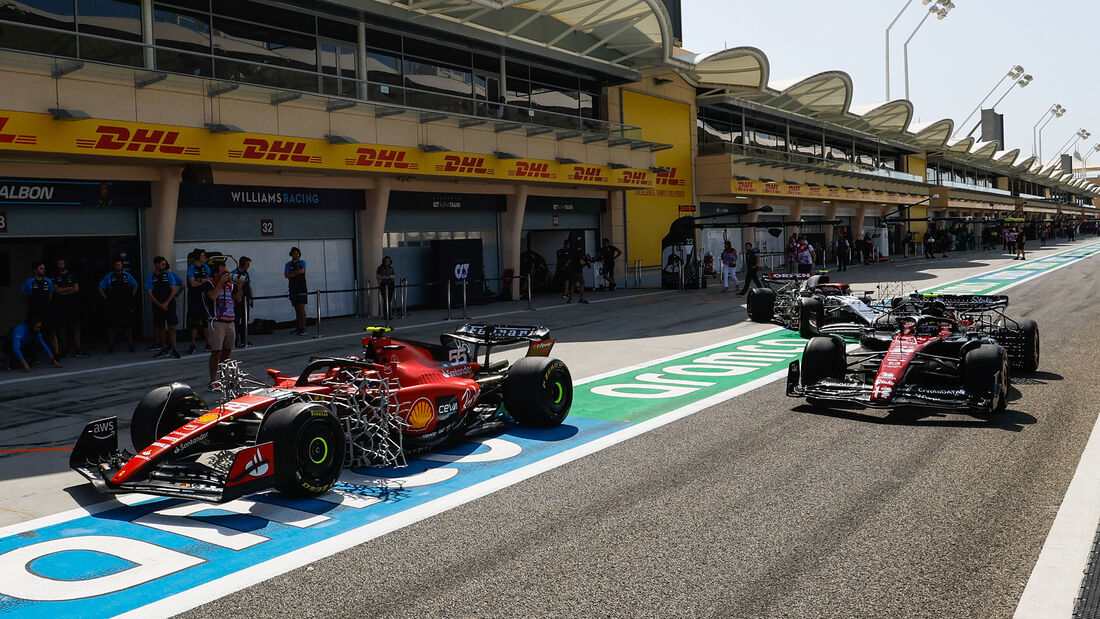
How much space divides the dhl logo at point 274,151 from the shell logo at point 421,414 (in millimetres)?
12585

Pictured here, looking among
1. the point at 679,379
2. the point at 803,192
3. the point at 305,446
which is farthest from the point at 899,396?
the point at 803,192

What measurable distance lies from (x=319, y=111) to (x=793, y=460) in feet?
52.5

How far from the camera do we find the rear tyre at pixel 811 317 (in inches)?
659

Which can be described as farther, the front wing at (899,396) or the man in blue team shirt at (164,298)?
the man in blue team shirt at (164,298)

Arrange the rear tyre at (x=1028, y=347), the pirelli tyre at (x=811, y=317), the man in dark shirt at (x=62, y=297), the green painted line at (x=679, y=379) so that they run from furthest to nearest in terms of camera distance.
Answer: the pirelli tyre at (x=811, y=317)
the man in dark shirt at (x=62, y=297)
the rear tyre at (x=1028, y=347)
the green painted line at (x=679, y=379)

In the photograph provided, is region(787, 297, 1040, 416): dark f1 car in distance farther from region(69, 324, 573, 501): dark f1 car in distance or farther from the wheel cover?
the wheel cover

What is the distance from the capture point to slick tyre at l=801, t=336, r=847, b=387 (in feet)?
33.8

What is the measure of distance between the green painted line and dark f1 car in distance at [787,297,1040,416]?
141 centimetres

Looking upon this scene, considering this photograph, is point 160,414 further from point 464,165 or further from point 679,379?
point 464,165

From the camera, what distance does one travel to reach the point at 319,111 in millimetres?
20453

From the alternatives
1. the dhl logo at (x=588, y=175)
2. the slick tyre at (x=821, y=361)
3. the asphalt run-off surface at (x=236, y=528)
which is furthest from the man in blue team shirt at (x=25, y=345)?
the dhl logo at (x=588, y=175)

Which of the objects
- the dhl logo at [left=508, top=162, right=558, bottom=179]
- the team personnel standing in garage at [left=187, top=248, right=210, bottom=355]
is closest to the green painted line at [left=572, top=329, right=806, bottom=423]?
the team personnel standing in garage at [left=187, top=248, right=210, bottom=355]

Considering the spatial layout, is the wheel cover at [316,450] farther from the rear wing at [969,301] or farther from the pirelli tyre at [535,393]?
Result: the rear wing at [969,301]

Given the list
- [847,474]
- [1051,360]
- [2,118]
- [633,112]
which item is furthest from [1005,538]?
[633,112]
